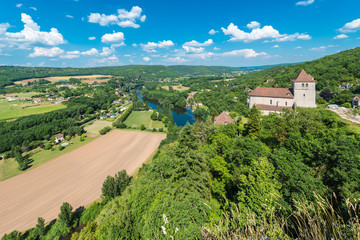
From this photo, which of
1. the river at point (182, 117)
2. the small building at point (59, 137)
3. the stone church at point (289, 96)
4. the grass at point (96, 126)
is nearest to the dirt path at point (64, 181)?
the small building at point (59, 137)

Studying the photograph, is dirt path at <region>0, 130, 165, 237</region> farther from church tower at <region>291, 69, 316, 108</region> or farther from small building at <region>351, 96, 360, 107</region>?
small building at <region>351, 96, 360, 107</region>

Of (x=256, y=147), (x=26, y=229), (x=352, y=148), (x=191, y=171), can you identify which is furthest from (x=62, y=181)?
(x=352, y=148)

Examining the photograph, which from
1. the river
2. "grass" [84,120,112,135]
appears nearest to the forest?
"grass" [84,120,112,135]

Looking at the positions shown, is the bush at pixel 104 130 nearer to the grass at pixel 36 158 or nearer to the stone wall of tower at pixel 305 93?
the grass at pixel 36 158

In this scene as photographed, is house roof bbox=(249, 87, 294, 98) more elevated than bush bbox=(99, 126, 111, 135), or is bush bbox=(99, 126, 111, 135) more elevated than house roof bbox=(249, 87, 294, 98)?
house roof bbox=(249, 87, 294, 98)

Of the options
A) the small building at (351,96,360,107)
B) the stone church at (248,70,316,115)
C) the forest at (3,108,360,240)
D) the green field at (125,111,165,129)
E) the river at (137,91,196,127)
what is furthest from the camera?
the river at (137,91,196,127)

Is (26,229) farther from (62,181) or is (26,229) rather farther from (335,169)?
(335,169)
